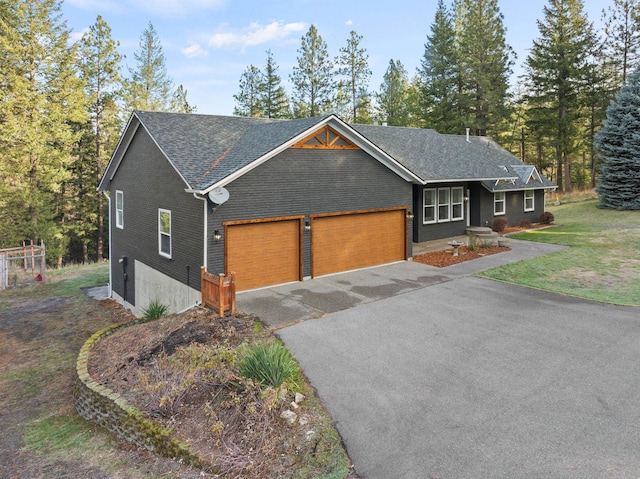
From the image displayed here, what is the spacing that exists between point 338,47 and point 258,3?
819 inches

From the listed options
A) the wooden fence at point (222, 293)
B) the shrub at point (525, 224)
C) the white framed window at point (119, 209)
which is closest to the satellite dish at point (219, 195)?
the wooden fence at point (222, 293)

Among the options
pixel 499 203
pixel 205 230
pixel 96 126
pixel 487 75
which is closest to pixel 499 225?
pixel 499 203

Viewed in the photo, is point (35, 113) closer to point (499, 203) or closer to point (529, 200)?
point (499, 203)

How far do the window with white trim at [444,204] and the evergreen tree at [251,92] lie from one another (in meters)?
26.4

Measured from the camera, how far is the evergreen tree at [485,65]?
35.1 m

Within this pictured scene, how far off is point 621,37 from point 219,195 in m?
39.3

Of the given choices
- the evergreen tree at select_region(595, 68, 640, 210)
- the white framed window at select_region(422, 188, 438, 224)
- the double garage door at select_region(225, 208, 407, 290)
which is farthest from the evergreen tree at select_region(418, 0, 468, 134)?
the double garage door at select_region(225, 208, 407, 290)

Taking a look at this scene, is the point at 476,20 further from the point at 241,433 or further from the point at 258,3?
the point at 241,433

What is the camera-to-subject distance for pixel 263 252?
12.3m

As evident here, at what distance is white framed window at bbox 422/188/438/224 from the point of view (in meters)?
19.7

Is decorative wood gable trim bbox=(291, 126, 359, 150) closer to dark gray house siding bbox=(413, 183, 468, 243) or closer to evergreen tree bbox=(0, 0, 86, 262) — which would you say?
dark gray house siding bbox=(413, 183, 468, 243)

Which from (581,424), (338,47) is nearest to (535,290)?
(581,424)

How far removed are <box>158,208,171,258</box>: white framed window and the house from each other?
1.3 inches

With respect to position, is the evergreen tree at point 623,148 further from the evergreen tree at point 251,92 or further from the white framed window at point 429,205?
the evergreen tree at point 251,92
